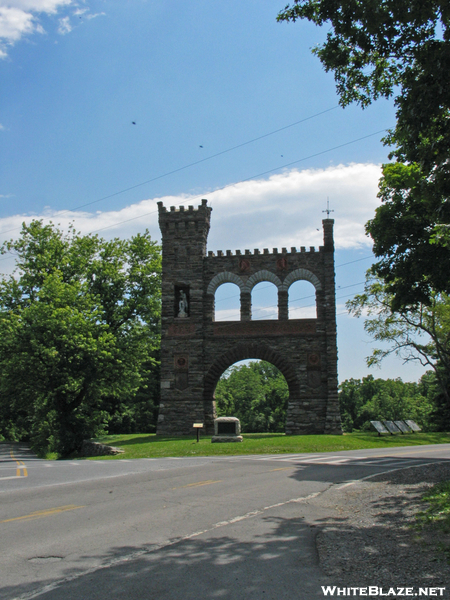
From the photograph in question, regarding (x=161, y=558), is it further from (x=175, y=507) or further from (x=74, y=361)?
(x=74, y=361)

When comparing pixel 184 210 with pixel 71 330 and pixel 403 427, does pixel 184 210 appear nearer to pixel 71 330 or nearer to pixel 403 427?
pixel 71 330

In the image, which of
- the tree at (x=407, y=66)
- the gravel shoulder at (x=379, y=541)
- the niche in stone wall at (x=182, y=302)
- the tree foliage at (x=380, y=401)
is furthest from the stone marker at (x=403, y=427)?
the tree at (x=407, y=66)

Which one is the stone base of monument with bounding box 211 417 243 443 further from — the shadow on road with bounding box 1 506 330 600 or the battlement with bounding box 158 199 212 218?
the shadow on road with bounding box 1 506 330 600

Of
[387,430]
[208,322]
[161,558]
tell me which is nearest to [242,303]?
[208,322]

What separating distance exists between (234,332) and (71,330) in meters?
11.2

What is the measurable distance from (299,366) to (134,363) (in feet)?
34.0

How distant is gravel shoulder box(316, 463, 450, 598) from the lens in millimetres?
4852

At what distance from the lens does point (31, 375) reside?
2558 cm

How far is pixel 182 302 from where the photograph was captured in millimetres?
34188

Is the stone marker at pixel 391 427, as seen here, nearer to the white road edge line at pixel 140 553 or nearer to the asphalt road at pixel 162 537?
the asphalt road at pixel 162 537

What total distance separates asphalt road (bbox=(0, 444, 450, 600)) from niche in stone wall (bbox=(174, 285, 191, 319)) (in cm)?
2174

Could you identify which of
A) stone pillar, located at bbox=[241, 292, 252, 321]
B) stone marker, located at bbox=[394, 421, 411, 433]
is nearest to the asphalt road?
stone pillar, located at bbox=[241, 292, 252, 321]

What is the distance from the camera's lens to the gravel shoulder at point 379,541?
485 cm

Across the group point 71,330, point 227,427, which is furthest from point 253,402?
point 71,330
